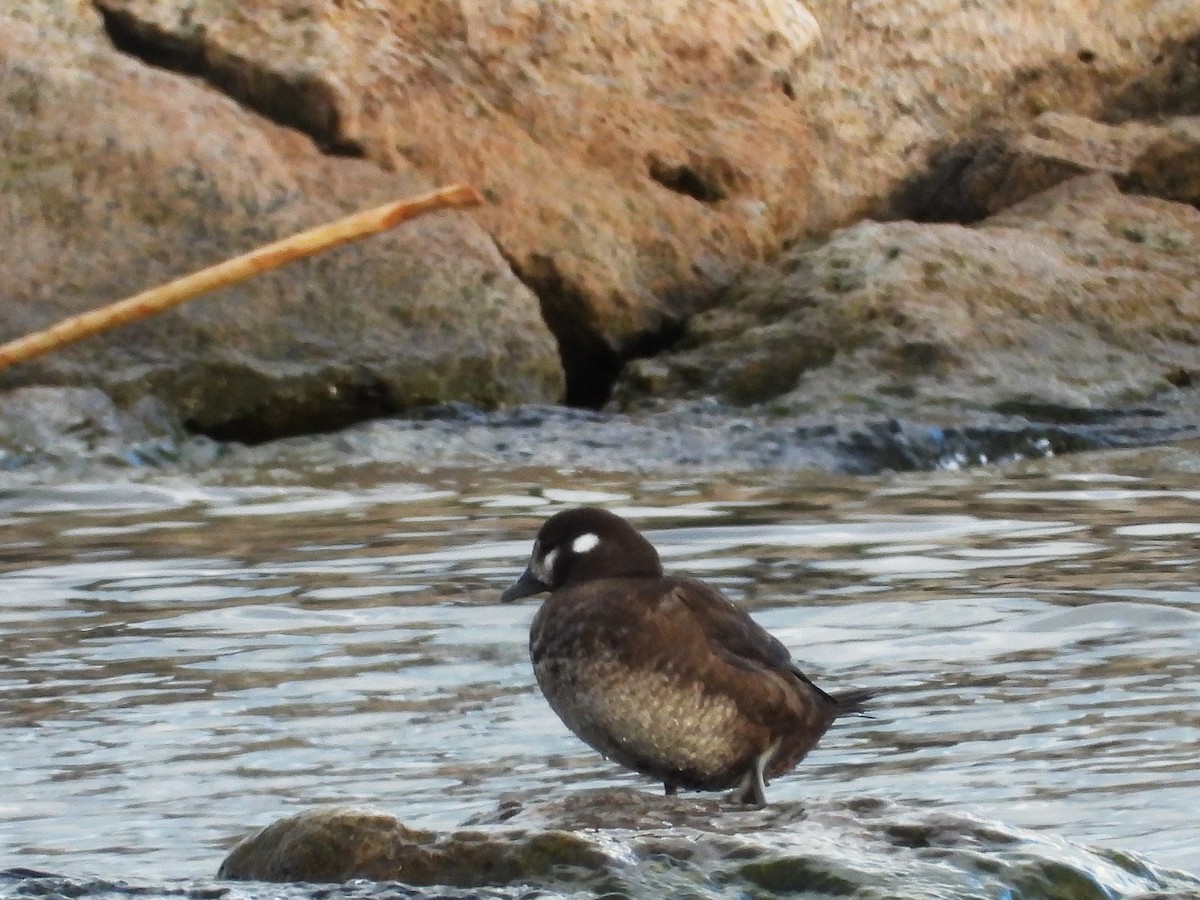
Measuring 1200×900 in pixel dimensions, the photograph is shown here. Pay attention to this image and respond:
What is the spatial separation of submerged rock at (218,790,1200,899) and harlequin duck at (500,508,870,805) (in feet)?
2.49

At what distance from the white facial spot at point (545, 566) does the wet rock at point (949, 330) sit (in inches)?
224

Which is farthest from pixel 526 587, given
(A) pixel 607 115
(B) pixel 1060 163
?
(B) pixel 1060 163

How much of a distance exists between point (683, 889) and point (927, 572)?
14.0 ft

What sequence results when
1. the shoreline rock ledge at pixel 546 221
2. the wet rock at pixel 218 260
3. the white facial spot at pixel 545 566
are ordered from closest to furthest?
the white facial spot at pixel 545 566
the wet rock at pixel 218 260
the shoreline rock ledge at pixel 546 221

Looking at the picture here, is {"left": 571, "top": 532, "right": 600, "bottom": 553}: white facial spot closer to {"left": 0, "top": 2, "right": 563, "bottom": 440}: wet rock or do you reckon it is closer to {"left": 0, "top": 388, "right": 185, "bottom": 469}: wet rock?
{"left": 0, "top": 388, "right": 185, "bottom": 469}: wet rock

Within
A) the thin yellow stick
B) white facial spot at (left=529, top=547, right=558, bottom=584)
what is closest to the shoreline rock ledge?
white facial spot at (left=529, top=547, right=558, bottom=584)

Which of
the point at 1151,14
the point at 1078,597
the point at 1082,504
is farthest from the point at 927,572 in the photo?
the point at 1151,14

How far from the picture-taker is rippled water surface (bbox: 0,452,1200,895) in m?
5.43

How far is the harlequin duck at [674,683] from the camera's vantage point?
525cm

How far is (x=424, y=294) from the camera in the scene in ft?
38.8

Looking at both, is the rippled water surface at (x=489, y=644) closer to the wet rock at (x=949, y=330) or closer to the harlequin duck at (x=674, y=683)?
the harlequin duck at (x=674, y=683)

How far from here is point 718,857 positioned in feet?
13.7

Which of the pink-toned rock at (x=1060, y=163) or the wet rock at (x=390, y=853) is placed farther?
the pink-toned rock at (x=1060, y=163)

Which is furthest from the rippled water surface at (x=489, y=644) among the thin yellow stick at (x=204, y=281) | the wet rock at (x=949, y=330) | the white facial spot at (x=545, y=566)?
the thin yellow stick at (x=204, y=281)
